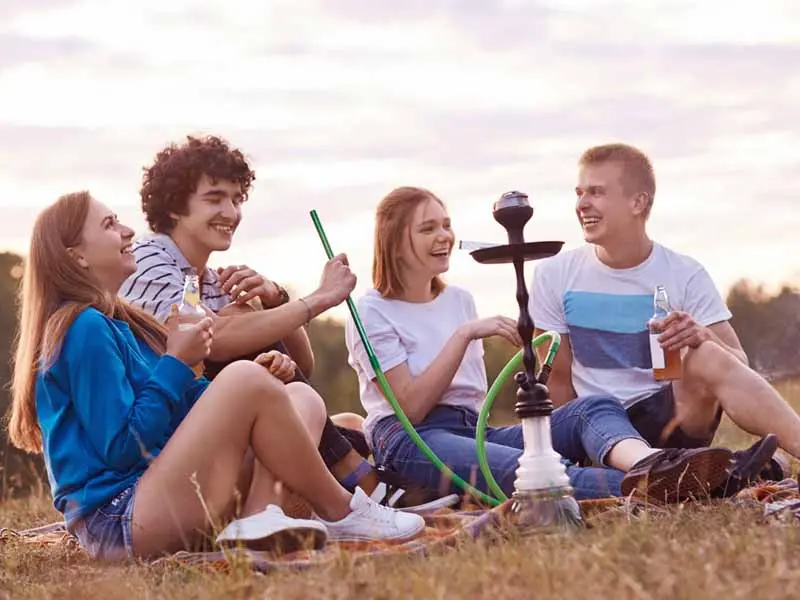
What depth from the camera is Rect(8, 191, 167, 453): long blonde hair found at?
367 centimetres

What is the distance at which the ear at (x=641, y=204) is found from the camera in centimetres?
510

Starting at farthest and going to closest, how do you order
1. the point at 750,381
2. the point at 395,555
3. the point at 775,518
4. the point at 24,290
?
the point at 750,381
the point at 24,290
the point at 775,518
the point at 395,555

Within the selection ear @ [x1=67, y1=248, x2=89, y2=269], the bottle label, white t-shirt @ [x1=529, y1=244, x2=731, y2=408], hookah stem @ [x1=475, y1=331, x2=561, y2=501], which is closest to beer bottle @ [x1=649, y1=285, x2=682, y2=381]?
the bottle label

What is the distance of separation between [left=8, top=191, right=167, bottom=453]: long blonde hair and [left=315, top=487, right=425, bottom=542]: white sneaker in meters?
0.82

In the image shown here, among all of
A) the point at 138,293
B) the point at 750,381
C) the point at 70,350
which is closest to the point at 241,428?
the point at 70,350

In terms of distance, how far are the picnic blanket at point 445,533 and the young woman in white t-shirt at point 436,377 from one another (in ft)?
1.00

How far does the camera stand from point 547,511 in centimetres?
324

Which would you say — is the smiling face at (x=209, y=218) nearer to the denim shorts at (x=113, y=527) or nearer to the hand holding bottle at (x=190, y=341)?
the hand holding bottle at (x=190, y=341)

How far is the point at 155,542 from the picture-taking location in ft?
11.5

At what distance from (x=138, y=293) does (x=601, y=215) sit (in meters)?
1.98

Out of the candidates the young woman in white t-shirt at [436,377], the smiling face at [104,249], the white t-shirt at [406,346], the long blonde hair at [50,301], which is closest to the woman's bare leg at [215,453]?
the long blonde hair at [50,301]

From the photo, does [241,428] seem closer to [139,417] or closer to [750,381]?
[139,417]

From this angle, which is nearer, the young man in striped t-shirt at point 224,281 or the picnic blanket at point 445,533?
the picnic blanket at point 445,533

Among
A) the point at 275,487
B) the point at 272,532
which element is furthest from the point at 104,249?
the point at 272,532
